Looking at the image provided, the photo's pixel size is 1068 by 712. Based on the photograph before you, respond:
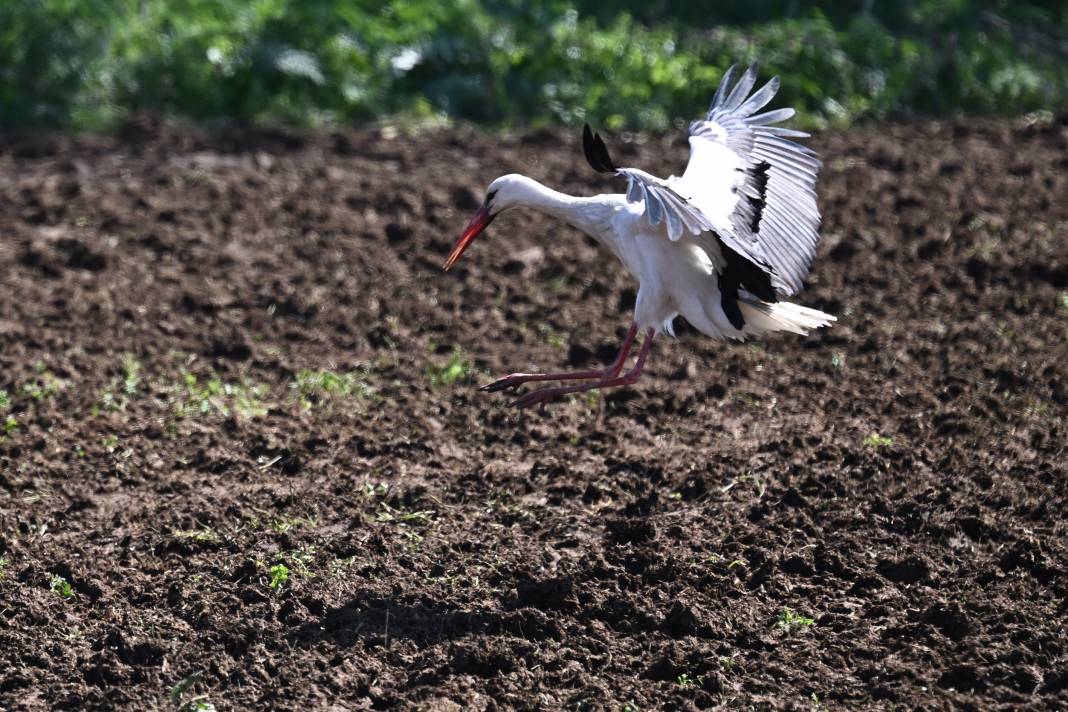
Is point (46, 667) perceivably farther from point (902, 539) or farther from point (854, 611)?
point (902, 539)

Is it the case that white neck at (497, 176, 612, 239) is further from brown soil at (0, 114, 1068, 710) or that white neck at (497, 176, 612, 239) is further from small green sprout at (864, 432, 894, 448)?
small green sprout at (864, 432, 894, 448)

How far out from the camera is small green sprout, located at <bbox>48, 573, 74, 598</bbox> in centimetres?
527

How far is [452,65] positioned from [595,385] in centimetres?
604

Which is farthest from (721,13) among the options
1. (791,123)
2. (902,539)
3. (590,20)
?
(902,539)

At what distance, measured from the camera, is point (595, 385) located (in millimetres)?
6402

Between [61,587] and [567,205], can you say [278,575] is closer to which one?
[61,587]

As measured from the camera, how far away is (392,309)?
26.0ft

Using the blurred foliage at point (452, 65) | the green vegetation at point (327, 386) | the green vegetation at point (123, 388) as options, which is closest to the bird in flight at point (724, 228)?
the green vegetation at point (327, 386)

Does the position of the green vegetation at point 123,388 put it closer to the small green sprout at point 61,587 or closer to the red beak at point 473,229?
the small green sprout at point 61,587

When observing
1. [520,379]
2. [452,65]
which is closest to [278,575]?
[520,379]

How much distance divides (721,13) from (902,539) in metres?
8.96

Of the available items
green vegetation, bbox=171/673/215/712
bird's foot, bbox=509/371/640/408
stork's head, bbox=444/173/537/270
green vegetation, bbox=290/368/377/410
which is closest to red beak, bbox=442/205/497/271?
stork's head, bbox=444/173/537/270

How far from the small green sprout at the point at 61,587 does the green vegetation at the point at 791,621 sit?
110 inches

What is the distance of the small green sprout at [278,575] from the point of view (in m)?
5.28
